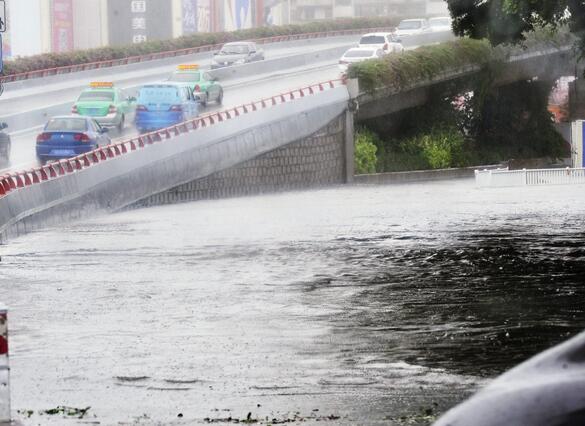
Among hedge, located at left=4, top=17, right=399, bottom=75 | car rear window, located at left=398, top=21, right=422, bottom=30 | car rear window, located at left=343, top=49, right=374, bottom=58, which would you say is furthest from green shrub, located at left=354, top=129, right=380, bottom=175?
car rear window, located at left=398, top=21, right=422, bottom=30

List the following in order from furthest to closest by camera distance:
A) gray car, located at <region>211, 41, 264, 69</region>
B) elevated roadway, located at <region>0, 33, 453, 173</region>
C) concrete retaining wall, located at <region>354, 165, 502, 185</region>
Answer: gray car, located at <region>211, 41, 264, 69</region>
concrete retaining wall, located at <region>354, 165, 502, 185</region>
elevated roadway, located at <region>0, 33, 453, 173</region>

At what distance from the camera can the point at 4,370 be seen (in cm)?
905

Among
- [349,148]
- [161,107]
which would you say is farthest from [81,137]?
[349,148]

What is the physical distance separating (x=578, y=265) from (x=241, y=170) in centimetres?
2626

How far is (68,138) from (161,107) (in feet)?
32.5

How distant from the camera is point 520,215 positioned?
36938mm

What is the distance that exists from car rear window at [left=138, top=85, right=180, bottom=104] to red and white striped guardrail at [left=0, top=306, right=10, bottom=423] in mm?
42658

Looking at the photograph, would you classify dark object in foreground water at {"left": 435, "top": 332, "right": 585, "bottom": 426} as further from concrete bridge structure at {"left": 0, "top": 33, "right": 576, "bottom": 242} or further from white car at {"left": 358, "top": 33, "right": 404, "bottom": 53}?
white car at {"left": 358, "top": 33, "right": 404, "bottom": 53}

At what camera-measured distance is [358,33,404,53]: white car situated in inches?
2933

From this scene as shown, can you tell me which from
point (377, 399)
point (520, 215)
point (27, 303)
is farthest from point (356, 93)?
point (377, 399)

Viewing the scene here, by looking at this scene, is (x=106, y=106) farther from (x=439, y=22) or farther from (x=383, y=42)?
(x=439, y=22)

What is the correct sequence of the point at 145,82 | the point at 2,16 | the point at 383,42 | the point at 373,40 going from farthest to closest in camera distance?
1. the point at 373,40
2. the point at 383,42
3. the point at 145,82
4. the point at 2,16

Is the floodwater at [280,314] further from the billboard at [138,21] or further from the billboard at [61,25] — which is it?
the billboard at [138,21]

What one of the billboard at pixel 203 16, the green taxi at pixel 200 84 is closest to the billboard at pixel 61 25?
the billboard at pixel 203 16
